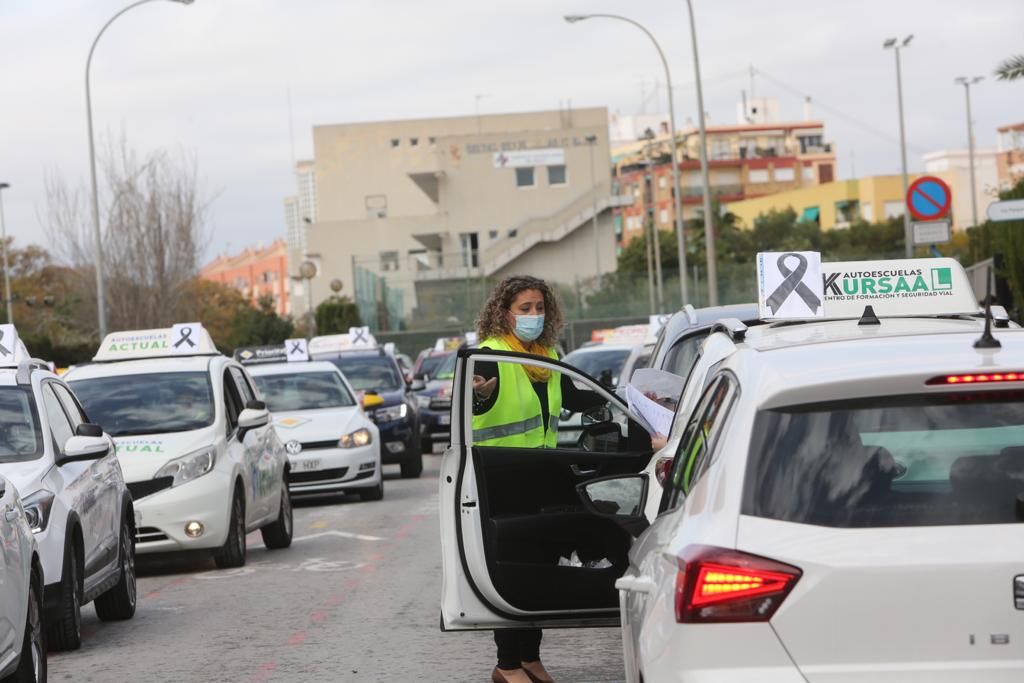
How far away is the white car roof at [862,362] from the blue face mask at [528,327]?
10.7ft

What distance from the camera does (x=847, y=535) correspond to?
429 cm

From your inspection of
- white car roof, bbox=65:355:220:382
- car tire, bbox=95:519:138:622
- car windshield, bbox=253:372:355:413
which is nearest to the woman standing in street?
car tire, bbox=95:519:138:622

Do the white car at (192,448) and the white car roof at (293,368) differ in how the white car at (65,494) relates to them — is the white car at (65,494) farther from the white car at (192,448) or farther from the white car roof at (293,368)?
the white car roof at (293,368)

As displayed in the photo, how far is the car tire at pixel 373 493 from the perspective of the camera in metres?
21.1

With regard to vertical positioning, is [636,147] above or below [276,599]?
above

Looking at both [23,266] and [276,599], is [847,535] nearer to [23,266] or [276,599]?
[276,599]

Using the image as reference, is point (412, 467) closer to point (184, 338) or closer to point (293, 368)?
point (293, 368)

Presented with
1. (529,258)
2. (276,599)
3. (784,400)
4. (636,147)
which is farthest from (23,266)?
(784,400)

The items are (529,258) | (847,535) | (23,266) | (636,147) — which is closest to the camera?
(847,535)

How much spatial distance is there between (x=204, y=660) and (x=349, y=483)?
10.7 metres

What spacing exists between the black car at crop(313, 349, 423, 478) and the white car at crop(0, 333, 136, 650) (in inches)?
501

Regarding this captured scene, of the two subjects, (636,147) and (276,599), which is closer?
(276,599)

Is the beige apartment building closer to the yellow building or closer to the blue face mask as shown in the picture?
the yellow building

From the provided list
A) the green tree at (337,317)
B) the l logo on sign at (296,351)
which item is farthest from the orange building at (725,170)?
the l logo on sign at (296,351)
